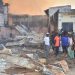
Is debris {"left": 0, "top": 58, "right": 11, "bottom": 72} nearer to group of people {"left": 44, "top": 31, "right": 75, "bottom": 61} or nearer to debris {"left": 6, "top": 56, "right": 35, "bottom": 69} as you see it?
debris {"left": 6, "top": 56, "right": 35, "bottom": 69}

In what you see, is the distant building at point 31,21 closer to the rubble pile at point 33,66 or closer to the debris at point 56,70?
the rubble pile at point 33,66

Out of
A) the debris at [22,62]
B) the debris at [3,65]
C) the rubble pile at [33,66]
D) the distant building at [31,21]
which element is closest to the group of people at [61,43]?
the rubble pile at [33,66]

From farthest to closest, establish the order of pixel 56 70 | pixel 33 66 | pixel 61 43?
pixel 61 43
pixel 33 66
pixel 56 70

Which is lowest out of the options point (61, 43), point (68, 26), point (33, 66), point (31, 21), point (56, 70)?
point (56, 70)

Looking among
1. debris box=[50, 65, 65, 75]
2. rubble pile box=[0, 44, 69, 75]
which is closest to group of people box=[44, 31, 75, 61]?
rubble pile box=[0, 44, 69, 75]

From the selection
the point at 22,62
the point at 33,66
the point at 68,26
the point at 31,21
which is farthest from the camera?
the point at 31,21

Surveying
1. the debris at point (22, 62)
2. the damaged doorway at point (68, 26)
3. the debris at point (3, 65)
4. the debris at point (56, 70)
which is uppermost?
the damaged doorway at point (68, 26)

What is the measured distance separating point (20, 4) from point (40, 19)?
8.46ft

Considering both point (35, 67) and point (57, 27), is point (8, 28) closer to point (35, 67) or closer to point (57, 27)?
point (57, 27)

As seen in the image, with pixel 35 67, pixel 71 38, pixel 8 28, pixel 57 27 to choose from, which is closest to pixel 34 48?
pixel 57 27

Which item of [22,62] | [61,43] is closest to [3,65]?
[22,62]

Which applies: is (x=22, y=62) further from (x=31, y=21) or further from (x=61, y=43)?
(x=31, y=21)

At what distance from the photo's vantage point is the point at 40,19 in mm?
34156

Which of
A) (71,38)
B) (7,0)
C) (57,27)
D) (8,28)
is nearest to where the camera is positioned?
(71,38)
